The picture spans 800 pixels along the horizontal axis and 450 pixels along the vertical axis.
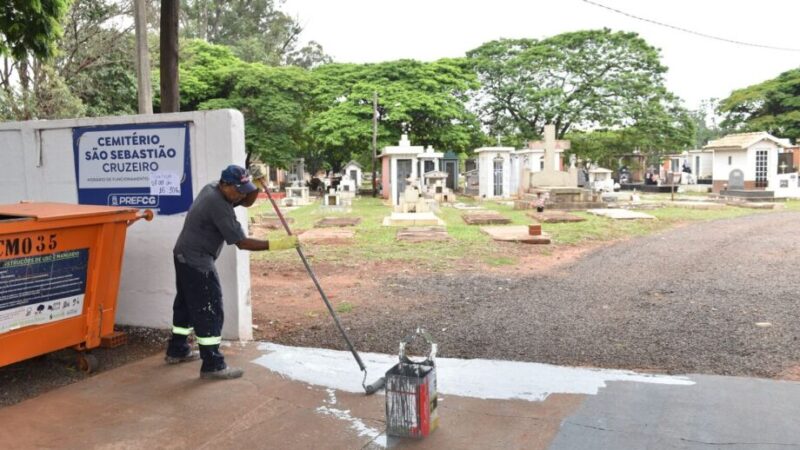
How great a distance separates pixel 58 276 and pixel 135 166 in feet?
4.55

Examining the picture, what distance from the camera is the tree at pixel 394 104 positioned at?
30.0 meters

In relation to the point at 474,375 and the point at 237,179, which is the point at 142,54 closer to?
the point at 237,179

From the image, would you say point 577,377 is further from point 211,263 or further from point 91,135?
point 91,135

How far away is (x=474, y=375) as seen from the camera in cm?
448

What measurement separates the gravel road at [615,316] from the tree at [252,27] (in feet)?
118

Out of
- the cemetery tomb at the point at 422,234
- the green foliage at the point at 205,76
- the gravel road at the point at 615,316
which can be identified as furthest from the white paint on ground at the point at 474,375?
the green foliage at the point at 205,76

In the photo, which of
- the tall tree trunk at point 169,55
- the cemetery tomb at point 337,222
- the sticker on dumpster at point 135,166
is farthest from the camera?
the cemetery tomb at point 337,222

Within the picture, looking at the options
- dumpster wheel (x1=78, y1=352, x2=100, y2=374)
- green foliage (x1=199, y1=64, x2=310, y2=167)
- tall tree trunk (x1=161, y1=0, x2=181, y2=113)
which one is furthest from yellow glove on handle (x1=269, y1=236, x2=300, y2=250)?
green foliage (x1=199, y1=64, x2=310, y2=167)

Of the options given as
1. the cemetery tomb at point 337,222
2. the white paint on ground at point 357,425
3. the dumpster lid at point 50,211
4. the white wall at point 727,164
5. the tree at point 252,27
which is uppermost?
the tree at point 252,27

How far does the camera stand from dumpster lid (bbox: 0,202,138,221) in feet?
14.1

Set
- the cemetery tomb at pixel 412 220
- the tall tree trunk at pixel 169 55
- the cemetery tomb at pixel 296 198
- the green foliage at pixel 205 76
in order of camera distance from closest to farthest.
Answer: the tall tree trunk at pixel 169 55, the cemetery tomb at pixel 412 220, the cemetery tomb at pixel 296 198, the green foliage at pixel 205 76

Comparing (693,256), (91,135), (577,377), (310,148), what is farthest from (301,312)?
(310,148)

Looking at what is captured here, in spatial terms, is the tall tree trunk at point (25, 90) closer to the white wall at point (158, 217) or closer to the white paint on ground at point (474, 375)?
the white wall at point (158, 217)

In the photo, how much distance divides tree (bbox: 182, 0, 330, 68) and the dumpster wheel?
3854 centimetres
